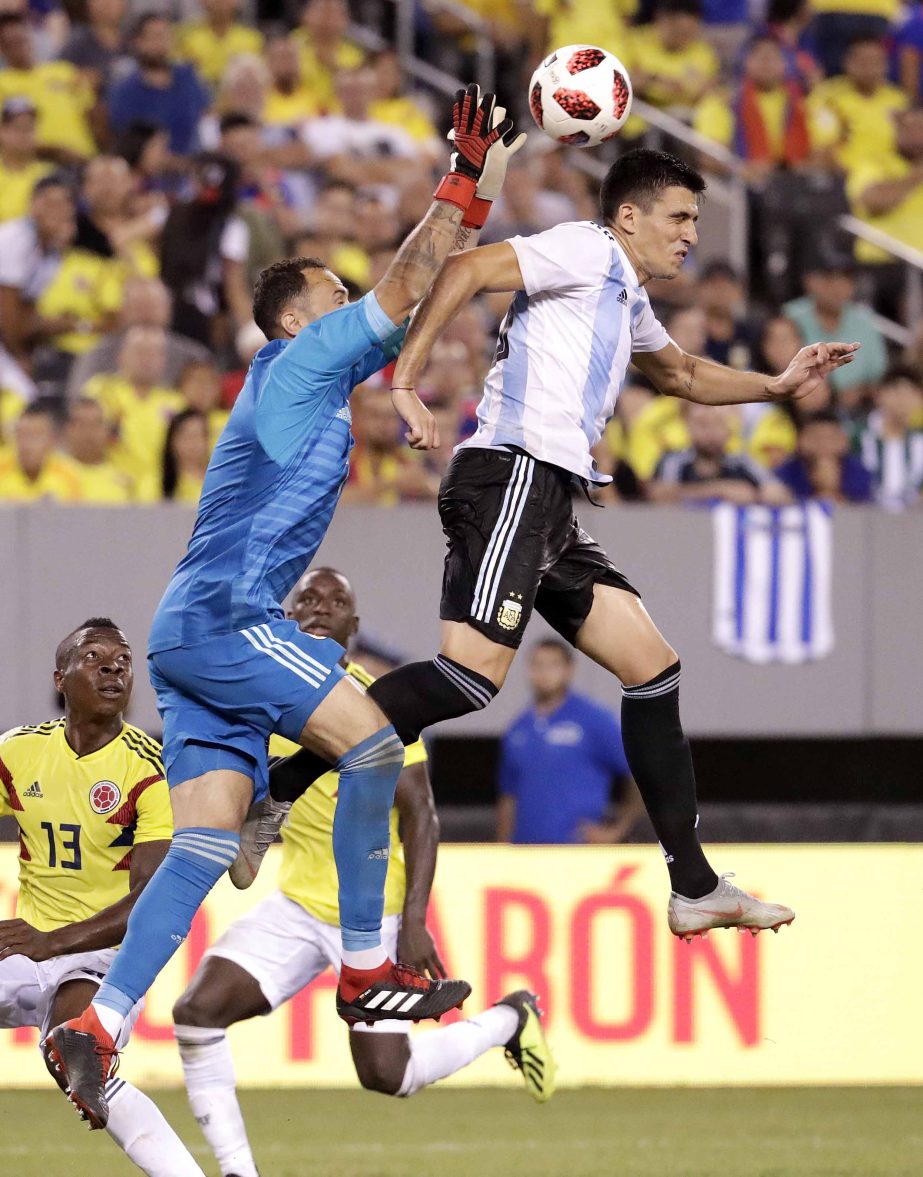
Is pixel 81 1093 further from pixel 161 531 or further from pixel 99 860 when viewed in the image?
pixel 161 531

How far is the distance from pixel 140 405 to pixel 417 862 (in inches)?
163

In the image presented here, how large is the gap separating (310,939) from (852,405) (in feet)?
19.5

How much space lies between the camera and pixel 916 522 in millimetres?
10695

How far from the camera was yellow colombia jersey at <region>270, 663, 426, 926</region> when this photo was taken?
735 centimetres

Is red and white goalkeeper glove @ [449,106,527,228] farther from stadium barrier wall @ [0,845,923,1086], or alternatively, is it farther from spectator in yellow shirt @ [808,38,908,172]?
spectator in yellow shirt @ [808,38,908,172]

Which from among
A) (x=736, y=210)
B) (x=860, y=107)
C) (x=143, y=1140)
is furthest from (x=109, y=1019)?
(x=860, y=107)

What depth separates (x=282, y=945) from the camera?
727 centimetres

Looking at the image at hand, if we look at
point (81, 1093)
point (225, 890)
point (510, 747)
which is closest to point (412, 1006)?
point (81, 1093)

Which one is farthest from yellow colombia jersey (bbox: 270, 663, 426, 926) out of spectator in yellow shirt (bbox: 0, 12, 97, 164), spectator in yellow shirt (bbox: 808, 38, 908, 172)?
spectator in yellow shirt (bbox: 808, 38, 908, 172)

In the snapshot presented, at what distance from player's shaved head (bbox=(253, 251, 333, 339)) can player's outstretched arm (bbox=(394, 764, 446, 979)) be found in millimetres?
1808

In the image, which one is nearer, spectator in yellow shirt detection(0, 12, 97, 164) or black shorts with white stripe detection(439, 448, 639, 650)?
black shorts with white stripe detection(439, 448, 639, 650)

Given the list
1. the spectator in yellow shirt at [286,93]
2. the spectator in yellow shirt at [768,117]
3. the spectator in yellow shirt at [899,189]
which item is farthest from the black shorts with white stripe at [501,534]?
the spectator in yellow shirt at [899,189]

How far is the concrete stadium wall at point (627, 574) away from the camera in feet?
33.0

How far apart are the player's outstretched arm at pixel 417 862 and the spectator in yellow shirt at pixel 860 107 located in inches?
318
